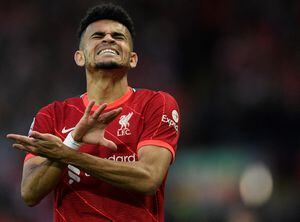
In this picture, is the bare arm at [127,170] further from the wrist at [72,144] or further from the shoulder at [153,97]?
the shoulder at [153,97]

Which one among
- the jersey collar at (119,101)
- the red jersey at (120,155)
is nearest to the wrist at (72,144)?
the red jersey at (120,155)

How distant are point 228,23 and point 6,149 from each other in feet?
13.4

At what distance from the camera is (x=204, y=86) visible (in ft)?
34.4

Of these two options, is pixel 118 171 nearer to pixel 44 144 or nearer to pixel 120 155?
pixel 120 155

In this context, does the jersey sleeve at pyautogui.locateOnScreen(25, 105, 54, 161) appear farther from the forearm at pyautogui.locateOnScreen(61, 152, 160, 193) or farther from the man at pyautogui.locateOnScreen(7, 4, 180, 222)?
the forearm at pyautogui.locateOnScreen(61, 152, 160, 193)

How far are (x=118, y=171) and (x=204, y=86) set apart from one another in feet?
21.8

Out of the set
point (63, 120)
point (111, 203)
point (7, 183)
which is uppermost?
point (63, 120)

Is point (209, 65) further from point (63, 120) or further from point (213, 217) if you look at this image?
point (63, 120)

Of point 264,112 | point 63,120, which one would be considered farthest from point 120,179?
point 264,112

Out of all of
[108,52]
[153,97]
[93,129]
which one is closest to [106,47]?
[108,52]

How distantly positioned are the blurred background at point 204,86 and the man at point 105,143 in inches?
160

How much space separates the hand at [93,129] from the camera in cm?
395

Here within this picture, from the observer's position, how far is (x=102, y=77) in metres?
4.59

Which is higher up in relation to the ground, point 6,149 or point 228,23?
point 228,23
